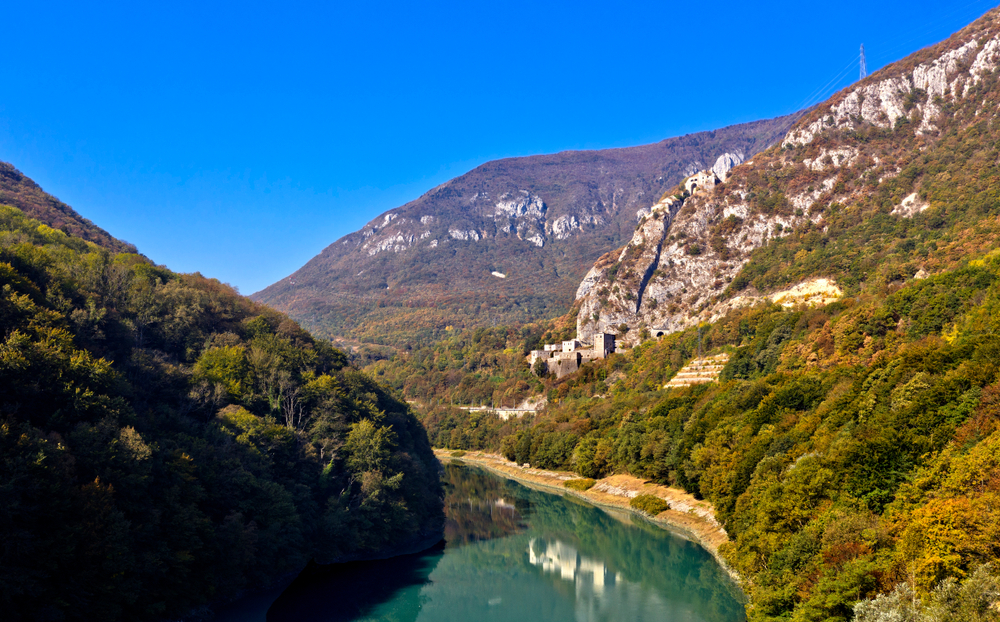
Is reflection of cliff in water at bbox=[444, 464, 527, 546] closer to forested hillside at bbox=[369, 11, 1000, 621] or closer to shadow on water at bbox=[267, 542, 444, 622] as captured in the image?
shadow on water at bbox=[267, 542, 444, 622]

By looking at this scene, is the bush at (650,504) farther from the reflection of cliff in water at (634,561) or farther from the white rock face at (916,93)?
the white rock face at (916,93)

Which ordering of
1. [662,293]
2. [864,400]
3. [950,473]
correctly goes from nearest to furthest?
[950,473] < [864,400] < [662,293]

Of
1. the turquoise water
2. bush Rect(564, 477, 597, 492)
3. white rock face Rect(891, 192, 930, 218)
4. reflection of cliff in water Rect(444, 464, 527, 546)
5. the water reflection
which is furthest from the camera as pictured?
white rock face Rect(891, 192, 930, 218)

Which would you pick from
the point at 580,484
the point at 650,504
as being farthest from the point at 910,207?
the point at 650,504

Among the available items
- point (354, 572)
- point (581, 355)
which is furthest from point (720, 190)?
point (354, 572)

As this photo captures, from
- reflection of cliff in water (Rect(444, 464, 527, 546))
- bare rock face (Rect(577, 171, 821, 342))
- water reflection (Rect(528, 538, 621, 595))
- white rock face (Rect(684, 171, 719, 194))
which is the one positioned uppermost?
white rock face (Rect(684, 171, 719, 194))

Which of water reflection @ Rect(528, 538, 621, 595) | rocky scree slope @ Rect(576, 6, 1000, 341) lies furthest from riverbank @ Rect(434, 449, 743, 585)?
rocky scree slope @ Rect(576, 6, 1000, 341)

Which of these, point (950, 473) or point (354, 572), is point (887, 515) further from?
point (354, 572)

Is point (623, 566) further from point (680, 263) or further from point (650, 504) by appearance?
point (680, 263)
